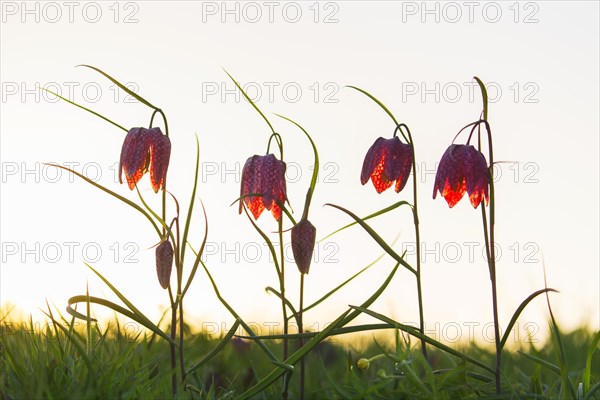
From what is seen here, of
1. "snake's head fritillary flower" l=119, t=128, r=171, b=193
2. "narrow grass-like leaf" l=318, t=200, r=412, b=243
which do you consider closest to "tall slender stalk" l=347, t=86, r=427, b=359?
"narrow grass-like leaf" l=318, t=200, r=412, b=243

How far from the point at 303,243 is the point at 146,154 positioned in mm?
521

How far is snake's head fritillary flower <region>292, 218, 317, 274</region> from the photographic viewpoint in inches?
88.6

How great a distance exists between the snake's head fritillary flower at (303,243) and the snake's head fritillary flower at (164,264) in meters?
0.33

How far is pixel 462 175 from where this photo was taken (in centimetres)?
230

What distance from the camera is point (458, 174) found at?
2307mm

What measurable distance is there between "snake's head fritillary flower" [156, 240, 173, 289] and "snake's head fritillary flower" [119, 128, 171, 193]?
8.6 inches

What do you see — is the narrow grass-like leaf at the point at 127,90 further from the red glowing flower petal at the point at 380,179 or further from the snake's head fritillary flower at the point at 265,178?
the red glowing flower petal at the point at 380,179

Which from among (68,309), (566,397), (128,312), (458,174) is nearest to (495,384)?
(566,397)

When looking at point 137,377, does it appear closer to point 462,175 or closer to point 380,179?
point 380,179

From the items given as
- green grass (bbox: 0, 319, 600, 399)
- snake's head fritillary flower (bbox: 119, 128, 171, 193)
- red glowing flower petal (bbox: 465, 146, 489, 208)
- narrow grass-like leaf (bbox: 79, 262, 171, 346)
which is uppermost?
snake's head fritillary flower (bbox: 119, 128, 171, 193)

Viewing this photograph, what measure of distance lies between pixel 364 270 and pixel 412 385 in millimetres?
347

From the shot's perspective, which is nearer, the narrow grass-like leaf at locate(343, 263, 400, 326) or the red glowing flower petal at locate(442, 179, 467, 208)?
the narrow grass-like leaf at locate(343, 263, 400, 326)

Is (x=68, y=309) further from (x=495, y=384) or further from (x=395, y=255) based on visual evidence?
(x=495, y=384)

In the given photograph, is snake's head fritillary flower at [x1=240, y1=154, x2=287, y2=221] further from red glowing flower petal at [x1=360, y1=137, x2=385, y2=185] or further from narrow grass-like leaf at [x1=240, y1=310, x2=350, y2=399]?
narrow grass-like leaf at [x1=240, y1=310, x2=350, y2=399]
